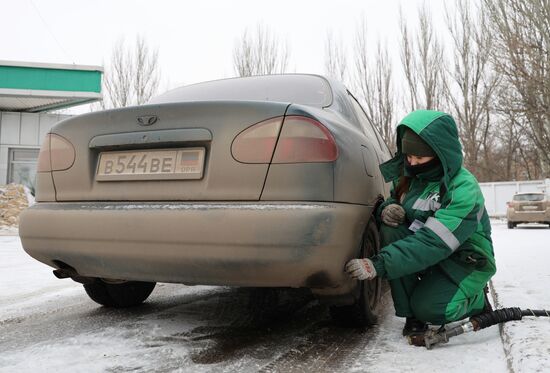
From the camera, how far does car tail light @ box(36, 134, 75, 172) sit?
2.01 m

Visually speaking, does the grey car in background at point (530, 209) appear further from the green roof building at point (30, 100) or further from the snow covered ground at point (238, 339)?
the green roof building at point (30, 100)

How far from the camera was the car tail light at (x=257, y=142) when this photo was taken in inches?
67.0

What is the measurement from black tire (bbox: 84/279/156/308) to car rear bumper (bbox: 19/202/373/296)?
77 centimetres

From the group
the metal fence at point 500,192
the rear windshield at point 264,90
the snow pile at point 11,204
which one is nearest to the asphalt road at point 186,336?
the rear windshield at point 264,90

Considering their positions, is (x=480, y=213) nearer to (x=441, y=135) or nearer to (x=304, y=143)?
(x=441, y=135)

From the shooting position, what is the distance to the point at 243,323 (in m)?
2.40

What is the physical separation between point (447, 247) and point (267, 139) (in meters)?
0.81

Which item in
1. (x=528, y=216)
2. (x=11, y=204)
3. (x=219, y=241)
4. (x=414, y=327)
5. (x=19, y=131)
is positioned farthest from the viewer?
(x=19, y=131)

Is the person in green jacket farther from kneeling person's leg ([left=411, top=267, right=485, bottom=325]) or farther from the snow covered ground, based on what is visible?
the snow covered ground

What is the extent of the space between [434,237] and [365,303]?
531 millimetres

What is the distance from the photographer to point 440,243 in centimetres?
175

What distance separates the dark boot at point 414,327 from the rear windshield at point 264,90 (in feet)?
3.58

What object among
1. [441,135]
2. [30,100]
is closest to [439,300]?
[441,135]

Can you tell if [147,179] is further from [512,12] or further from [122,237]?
[512,12]
